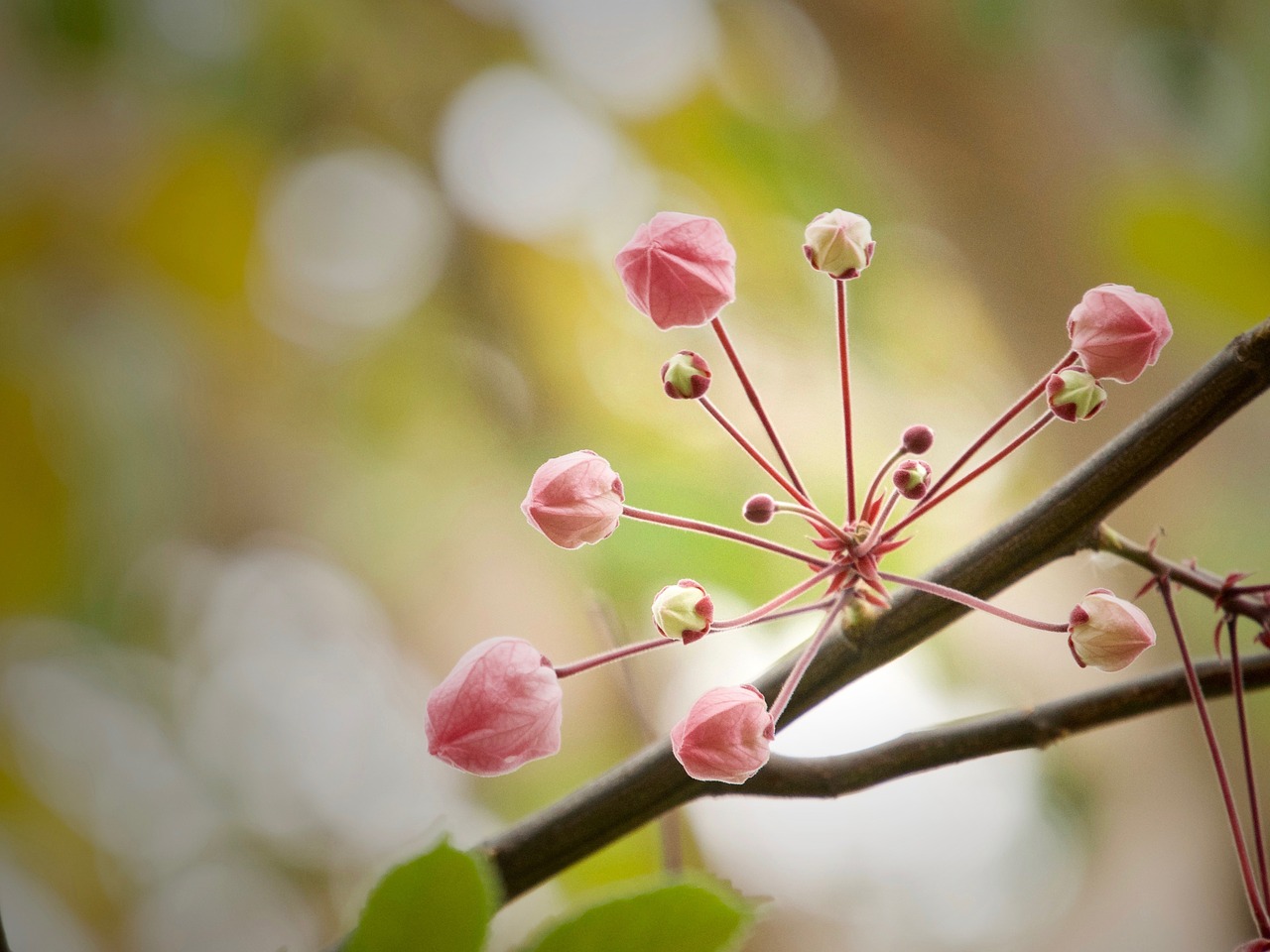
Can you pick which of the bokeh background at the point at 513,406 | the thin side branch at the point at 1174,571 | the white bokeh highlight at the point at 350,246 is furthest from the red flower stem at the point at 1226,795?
the white bokeh highlight at the point at 350,246

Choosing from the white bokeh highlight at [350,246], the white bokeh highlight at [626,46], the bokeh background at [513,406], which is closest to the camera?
the bokeh background at [513,406]

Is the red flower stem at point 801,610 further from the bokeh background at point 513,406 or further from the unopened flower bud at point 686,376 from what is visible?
the bokeh background at point 513,406

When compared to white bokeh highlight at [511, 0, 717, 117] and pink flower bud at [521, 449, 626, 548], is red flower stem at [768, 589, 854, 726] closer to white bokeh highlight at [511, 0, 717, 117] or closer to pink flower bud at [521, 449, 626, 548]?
pink flower bud at [521, 449, 626, 548]

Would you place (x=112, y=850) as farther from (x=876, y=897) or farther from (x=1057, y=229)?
(x=1057, y=229)

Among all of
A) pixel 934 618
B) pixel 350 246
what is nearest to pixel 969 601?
pixel 934 618

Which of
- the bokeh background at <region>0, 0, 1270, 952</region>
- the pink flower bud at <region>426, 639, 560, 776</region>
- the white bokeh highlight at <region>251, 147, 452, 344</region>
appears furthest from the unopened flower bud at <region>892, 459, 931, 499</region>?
the white bokeh highlight at <region>251, 147, 452, 344</region>

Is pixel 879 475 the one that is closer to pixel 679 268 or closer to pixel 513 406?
pixel 679 268
